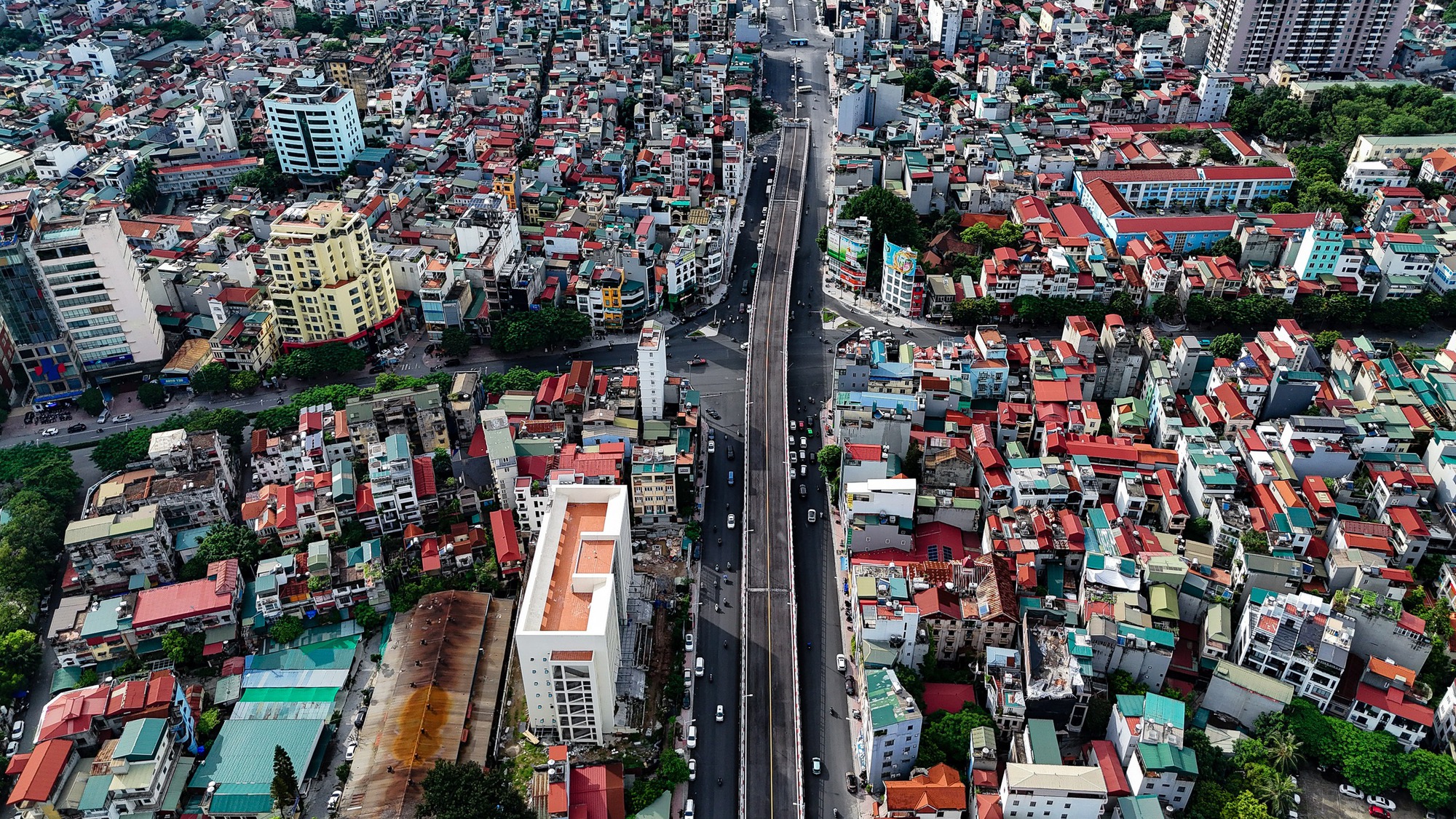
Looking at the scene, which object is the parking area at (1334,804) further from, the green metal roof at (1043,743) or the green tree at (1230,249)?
the green tree at (1230,249)

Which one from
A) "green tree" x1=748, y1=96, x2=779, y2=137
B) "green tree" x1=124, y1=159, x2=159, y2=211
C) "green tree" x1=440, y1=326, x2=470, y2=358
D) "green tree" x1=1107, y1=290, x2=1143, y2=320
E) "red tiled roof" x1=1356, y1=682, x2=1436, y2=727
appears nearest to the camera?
"red tiled roof" x1=1356, y1=682, x2=1436, y2=727

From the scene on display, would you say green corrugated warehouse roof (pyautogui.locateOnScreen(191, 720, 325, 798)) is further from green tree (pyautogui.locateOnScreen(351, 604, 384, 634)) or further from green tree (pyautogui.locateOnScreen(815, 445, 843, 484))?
green tree (pyautogui.locateOnScreen(815, 445, 843, 484))

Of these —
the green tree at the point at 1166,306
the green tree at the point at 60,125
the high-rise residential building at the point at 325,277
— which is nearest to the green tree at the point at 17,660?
the high-rise residential building at the point at 325,277

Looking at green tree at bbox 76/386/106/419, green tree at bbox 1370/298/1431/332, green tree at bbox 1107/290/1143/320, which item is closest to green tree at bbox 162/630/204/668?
green tree at bbox 76/386/106/419

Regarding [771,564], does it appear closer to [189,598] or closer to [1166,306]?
[189,598]

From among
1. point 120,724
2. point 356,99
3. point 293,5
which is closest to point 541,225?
point 356,99
